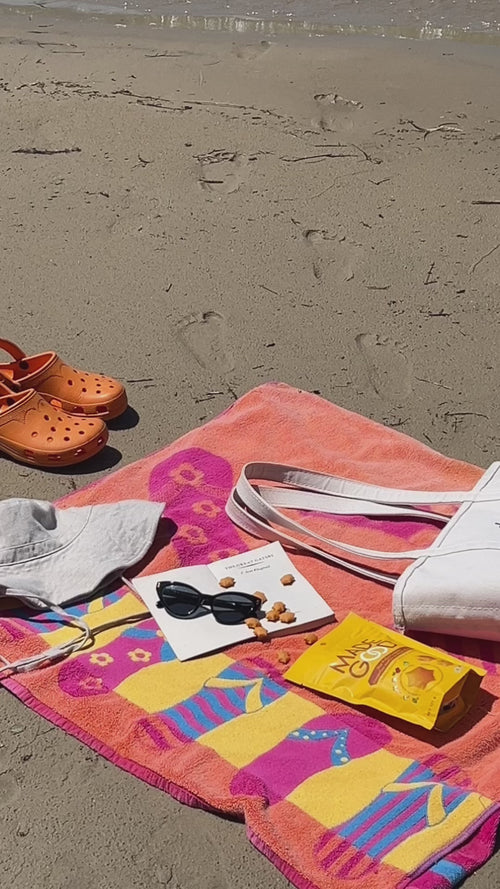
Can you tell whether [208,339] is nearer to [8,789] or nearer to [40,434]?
[40,434]

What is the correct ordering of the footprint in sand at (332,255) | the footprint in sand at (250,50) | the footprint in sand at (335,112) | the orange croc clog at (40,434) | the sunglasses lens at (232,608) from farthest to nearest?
the footprint in sand at (250,50) → the footprint in sand at (335,112) → the footprint in sand at (332,255) → the orange croc clog at (40,434) → the sunglasses lens at (232,608)

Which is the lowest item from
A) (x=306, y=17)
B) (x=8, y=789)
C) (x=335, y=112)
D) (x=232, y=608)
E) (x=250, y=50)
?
(x=8, y=789)

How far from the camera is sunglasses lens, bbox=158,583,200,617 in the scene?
2.40 m

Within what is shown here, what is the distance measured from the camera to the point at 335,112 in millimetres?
4934

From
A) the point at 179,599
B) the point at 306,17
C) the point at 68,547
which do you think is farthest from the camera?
the point at 306,17

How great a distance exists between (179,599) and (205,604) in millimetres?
60

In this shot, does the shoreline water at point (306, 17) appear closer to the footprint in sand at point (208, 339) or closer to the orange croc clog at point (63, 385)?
the footprint in sand at point (208, 339)

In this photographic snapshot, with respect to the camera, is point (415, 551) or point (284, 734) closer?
point (284, 734)

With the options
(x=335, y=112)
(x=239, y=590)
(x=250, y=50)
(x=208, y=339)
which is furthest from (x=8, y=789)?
(x=250, y=50)

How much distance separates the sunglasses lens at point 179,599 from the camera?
240cm

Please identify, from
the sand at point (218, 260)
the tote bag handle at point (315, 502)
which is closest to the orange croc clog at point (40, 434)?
the sand at point (218, 260)

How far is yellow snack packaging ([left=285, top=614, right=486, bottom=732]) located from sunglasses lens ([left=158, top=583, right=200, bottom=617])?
0.28 meters

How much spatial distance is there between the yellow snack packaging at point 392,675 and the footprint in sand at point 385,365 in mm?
1153

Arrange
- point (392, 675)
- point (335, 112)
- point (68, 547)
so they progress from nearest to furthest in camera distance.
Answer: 1. point (392, 675)
2. point (68, 547)
3. point (335, 112)
